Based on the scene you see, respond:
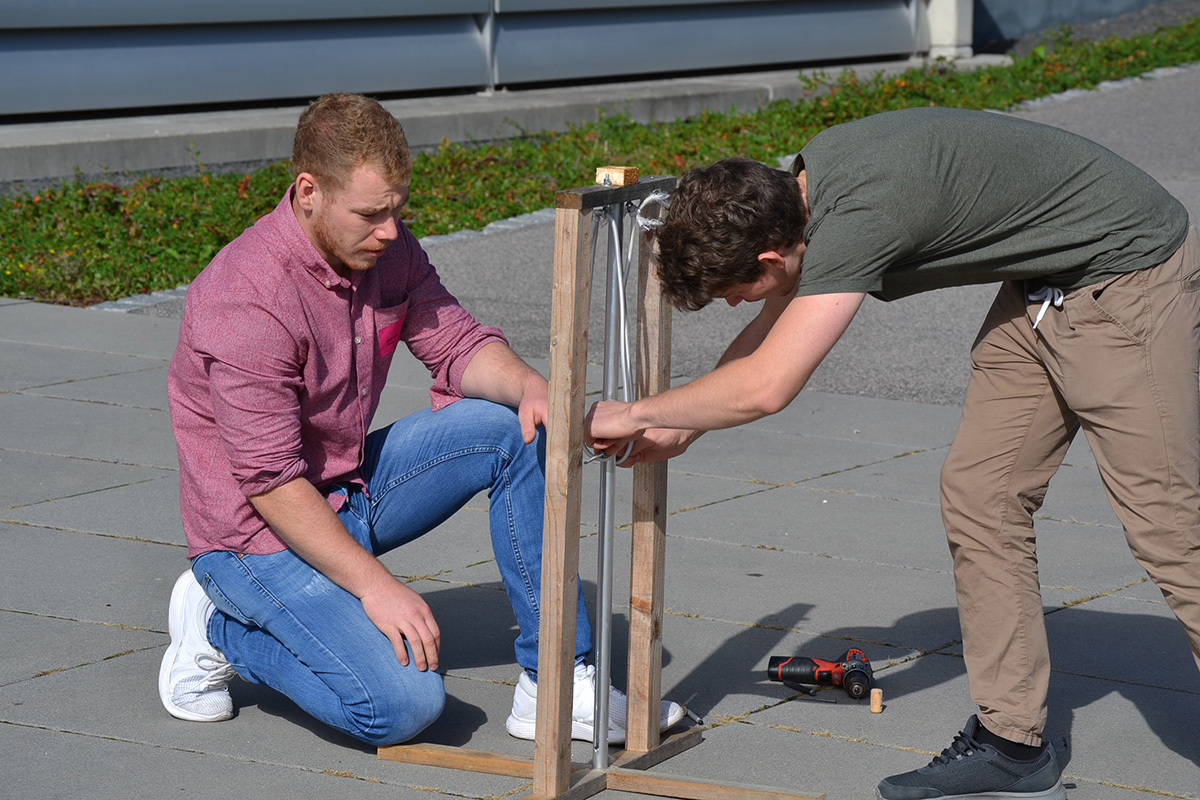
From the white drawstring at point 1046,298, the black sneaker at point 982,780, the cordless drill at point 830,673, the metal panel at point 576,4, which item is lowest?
the black sneaker at point 982,780

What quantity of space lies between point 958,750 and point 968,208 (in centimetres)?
120

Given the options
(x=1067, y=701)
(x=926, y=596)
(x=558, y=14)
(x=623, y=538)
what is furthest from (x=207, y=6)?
(x=1067, y=701)

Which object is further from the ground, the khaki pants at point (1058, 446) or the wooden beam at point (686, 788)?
the khaki pants at point (1058, 446)

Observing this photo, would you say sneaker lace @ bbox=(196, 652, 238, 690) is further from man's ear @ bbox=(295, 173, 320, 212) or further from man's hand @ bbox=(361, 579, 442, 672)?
man's ear @ bbox=(295, 173, 320, 212)

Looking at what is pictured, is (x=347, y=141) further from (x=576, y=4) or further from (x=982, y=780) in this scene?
(x=576, y=4)

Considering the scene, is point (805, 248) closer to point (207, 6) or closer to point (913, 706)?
point (913, 706)

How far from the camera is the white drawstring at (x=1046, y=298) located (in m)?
3.20

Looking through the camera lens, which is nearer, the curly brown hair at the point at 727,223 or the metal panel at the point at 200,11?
the curly brown hair at the point at 727,223

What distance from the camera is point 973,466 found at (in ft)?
11.1

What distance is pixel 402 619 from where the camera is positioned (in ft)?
10.8

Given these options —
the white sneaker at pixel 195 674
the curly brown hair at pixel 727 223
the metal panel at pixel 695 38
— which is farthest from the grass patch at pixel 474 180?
the curly brown hair at pixel 727 223

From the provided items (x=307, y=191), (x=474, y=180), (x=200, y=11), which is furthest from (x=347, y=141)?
(x=200, y=11)

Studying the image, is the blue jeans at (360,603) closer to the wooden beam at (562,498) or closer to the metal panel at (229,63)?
the wooden beam at (562,498)

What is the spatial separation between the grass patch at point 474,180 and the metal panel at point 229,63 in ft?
3.40
